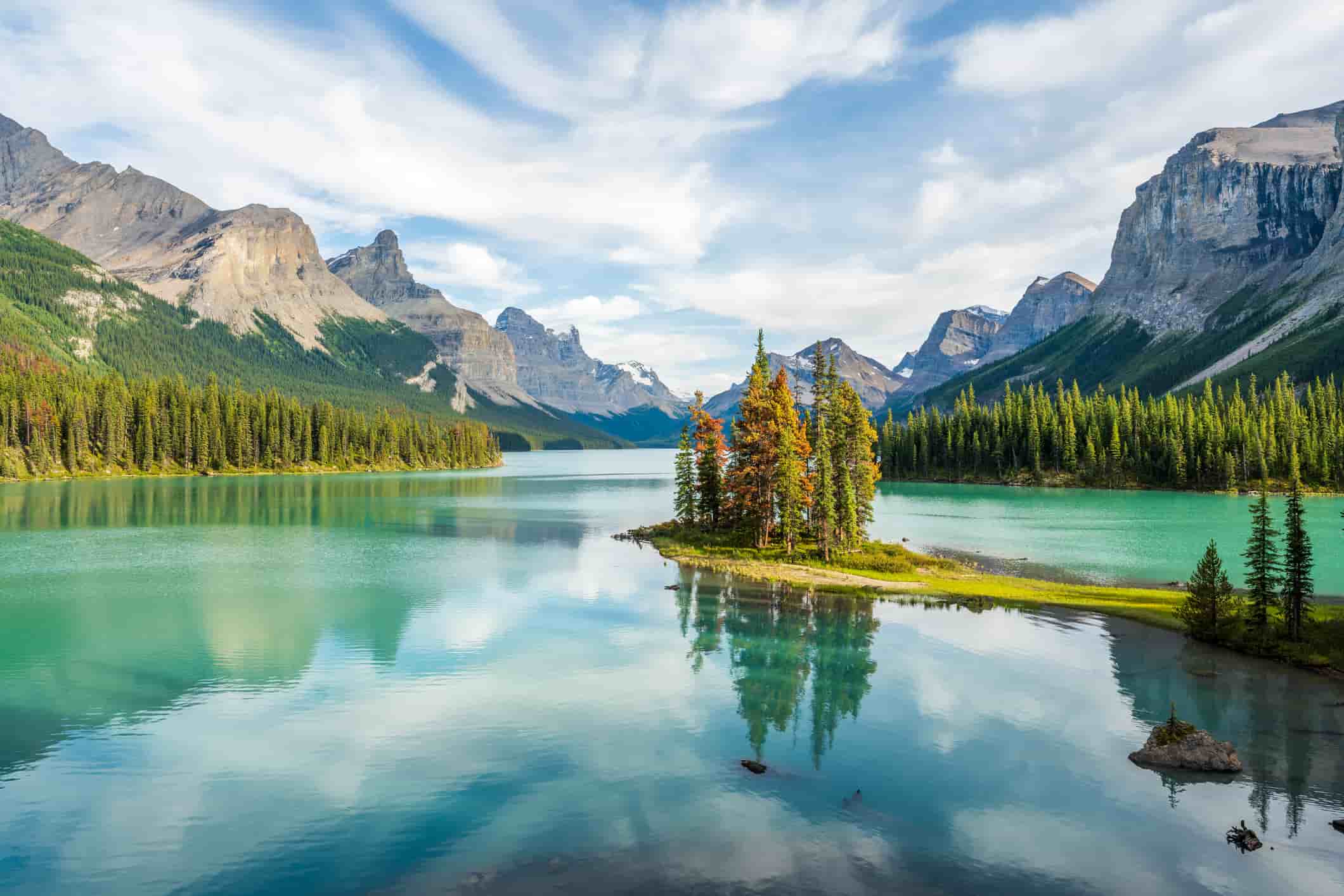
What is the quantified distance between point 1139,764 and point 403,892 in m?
22.7

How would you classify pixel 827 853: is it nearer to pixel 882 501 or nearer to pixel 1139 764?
pixel 1139 764

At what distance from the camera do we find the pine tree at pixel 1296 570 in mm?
34938

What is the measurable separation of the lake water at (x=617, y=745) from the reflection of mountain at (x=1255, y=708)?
0.16m

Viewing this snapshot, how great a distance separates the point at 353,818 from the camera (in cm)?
2148

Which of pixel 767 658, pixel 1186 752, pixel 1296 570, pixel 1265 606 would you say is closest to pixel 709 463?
pixel 767 658

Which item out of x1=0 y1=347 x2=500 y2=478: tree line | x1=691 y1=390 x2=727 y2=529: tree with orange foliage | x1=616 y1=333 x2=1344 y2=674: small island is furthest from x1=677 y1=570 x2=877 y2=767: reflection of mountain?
x1=0 y1=347 x2=500 y2=478: tree line

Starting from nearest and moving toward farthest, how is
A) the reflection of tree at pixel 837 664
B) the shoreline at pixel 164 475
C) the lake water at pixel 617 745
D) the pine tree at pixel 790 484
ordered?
1. the lake water at pixel 617 745
2. the reflection of tree at pixel 837 664
3. the pine tree at pixel 790 484
4. the shoreline at pixel 164 475

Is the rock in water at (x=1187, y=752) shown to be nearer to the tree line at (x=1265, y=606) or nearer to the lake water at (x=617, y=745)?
the lake water at (x=617, y=745)

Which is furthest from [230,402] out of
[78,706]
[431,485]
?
[78,706]

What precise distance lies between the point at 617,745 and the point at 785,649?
1503cm

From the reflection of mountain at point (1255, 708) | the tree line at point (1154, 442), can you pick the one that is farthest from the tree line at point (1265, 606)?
the tree line at point (1154, 442)

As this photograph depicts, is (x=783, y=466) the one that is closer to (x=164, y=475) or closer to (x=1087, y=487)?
(x=1087, y=487)

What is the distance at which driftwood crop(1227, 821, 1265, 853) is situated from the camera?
64.7 feet

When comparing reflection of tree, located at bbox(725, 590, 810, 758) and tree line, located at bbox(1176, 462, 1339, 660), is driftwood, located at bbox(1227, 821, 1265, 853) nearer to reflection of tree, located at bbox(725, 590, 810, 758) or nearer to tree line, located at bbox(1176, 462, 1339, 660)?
reflection of tree, located at bbox(725, 590, 810, 758)
